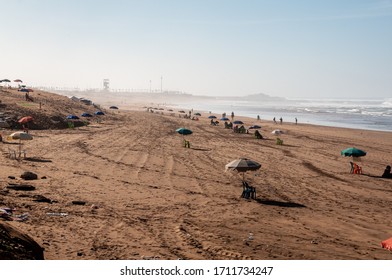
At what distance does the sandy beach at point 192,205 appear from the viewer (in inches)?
412

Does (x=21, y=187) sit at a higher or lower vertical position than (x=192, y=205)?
higher

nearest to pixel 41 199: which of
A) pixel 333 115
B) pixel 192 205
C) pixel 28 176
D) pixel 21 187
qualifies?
pixel 21 187

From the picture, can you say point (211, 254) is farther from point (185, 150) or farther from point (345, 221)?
point (185, 150)

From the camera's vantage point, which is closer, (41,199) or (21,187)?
(41,199)

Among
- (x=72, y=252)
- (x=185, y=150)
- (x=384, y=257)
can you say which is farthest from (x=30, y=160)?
(x=384, y=257)

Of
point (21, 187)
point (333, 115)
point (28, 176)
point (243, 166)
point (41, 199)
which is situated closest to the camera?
point (41, 199)

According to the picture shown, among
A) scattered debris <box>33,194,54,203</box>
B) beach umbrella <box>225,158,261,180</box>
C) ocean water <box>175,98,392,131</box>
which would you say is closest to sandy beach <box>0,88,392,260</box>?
scattered debris <box>33,194,54,203</box>

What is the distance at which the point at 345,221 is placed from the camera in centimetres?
1378

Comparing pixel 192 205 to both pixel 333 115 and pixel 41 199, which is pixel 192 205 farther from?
pixel 333 115

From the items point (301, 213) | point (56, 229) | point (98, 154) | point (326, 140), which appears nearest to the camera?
point (56, 229)

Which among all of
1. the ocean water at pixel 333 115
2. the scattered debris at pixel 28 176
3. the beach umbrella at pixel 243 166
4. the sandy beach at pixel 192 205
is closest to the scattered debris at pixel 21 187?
the sandy beach at pixel 192 205

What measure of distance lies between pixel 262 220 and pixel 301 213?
2.02m

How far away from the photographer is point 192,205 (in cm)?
1503

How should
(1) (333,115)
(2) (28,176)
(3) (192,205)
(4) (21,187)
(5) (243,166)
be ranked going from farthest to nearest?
1. (1) (333,115)
2. (2) (28,176)
3. (5) (243,166)
4. (4) (21,187)
5. (3) (192,205)
